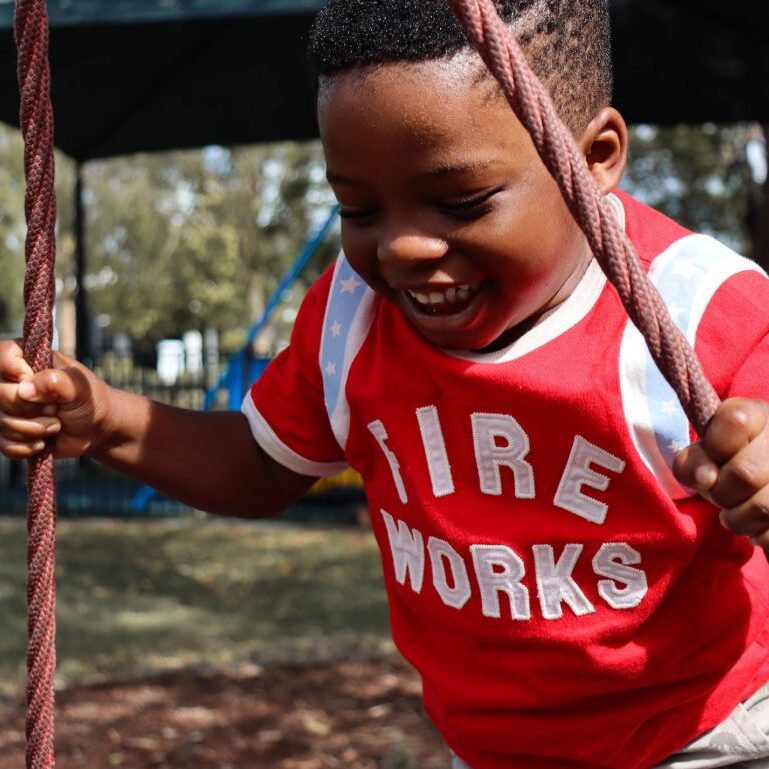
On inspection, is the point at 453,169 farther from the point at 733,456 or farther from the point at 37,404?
the point at 37,404

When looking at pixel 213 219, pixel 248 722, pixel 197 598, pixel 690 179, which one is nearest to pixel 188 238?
pixel 213 219

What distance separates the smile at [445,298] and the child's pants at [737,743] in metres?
0.77

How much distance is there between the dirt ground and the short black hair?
2.53 meters

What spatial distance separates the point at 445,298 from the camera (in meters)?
1.41

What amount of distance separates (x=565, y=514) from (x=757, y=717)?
1.48 feet

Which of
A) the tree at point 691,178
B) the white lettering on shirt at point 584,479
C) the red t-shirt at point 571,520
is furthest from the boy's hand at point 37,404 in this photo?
the tree at point 691,178

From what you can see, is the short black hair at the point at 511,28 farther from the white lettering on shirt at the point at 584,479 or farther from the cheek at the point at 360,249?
the white lettering on shirt at the point at 584,479

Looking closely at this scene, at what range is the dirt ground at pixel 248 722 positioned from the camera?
3469mm

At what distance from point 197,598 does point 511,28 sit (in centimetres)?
469

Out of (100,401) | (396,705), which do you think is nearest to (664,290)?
(100,401)

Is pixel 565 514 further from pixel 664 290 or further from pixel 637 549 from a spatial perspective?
pixel 664 290

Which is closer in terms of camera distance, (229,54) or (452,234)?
(452,234)

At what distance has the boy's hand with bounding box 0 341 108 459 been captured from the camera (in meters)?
1.50

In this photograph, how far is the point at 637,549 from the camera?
1.52 m
